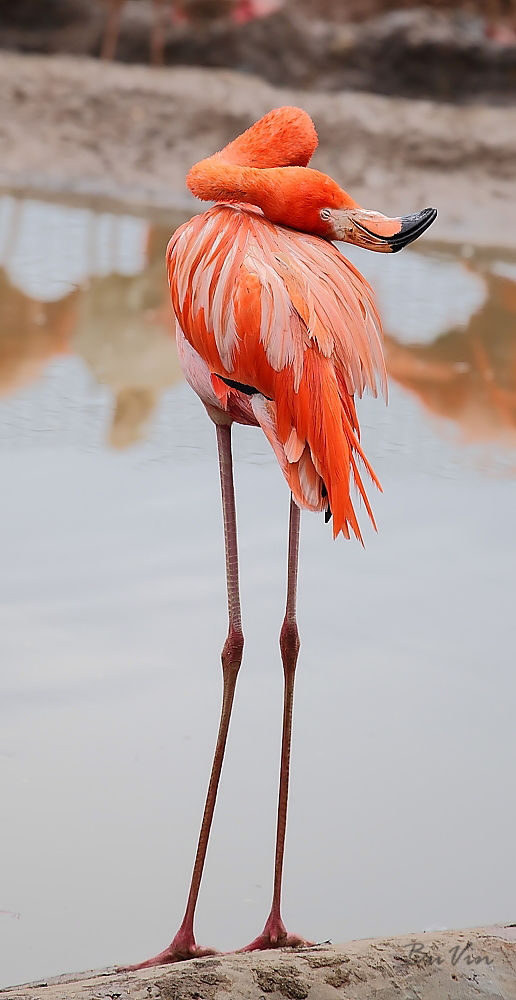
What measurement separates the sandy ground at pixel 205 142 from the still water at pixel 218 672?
3461 mm

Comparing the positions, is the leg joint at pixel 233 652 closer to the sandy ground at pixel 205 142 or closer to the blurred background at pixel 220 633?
the blurred background at pixel 220 633

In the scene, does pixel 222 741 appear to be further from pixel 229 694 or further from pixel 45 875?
pixel 45 875

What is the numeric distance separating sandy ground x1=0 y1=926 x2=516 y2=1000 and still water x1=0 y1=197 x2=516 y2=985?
22 centimetres

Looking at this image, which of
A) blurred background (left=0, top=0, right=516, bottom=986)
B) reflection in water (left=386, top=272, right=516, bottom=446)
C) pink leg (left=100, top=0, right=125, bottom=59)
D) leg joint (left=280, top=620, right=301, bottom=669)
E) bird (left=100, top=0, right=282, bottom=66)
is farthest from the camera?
bird (left=100, top=0, right=282, bottom=66)


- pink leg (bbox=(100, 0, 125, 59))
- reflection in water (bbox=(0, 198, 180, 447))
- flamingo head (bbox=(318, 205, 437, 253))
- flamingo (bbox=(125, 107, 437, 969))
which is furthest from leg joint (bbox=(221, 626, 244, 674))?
pink leg (bbox=(100, 0, 125, 59))

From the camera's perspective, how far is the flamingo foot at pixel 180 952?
4.99ft

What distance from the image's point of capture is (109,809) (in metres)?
1.88

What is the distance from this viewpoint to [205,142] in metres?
8.28

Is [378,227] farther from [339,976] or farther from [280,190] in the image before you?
[339,976]

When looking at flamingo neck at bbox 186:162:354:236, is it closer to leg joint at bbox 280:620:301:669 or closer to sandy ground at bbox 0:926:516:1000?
leg joint at bbox 280:620:301:669

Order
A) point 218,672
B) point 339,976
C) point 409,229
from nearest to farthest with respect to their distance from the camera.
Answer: point 339,976 → point 409,229 → point 218,672

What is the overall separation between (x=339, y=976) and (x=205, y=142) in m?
7.57

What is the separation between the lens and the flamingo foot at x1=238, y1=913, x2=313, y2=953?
1.57m

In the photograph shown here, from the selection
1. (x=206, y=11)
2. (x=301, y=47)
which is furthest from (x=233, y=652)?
(x=206, y=11)
